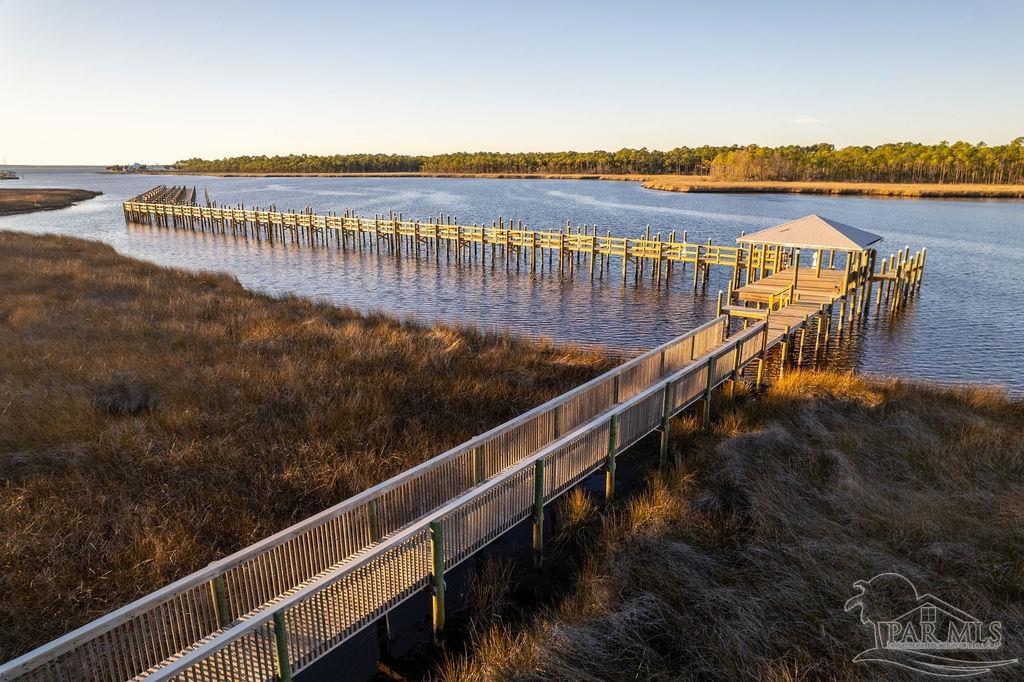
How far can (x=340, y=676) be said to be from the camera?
602 cm

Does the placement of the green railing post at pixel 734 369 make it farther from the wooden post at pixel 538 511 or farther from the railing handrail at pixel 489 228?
the railing handrail at pixel 489 228

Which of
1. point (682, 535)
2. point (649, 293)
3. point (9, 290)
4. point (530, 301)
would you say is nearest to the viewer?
point (682, 535)

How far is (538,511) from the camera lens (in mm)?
7543

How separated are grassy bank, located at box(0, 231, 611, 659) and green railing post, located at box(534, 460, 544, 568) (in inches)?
98.1

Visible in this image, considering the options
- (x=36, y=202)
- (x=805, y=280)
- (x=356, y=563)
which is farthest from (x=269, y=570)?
(x=36, y=202)

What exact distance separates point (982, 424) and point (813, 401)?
2719 mm

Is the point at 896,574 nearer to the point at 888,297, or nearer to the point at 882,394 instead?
the point at 882,394

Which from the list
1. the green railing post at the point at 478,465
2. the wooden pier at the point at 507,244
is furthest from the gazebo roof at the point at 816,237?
the green railing post at the point at 478,465

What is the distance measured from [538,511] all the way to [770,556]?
8.67ft

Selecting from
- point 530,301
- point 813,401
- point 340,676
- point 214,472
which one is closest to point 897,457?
point 813,401

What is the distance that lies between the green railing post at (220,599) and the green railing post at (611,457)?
16.7 ft

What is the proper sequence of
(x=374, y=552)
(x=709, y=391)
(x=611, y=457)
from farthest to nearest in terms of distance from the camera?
(x=709, y=391) < (x=611, y=457) < (x=374, y=552)

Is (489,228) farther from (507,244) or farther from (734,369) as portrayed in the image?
(734,369)

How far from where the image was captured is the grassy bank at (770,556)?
17.9 feet
